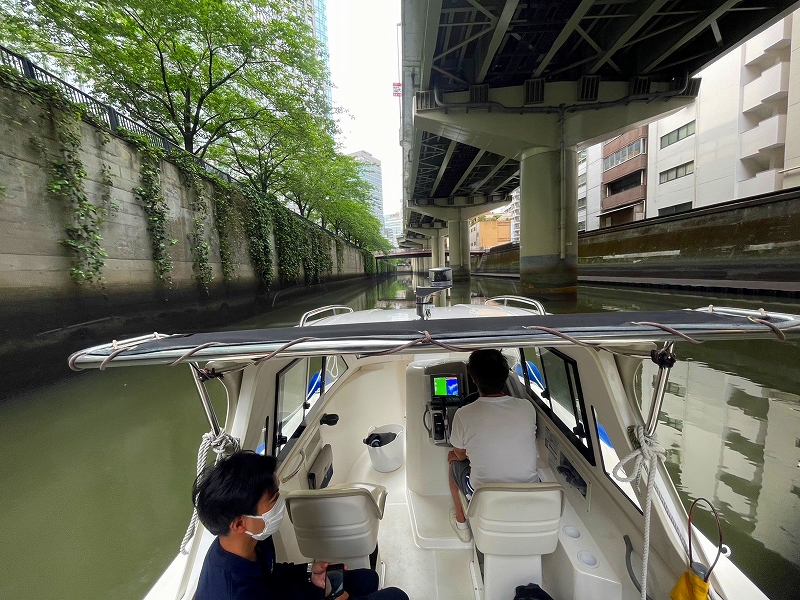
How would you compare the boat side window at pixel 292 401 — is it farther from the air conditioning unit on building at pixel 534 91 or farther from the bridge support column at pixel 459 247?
the bridge support column at pixel 459 247

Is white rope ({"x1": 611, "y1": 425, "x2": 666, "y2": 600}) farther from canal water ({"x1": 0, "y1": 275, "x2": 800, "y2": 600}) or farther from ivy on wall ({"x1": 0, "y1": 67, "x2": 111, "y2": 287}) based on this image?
ivy on wall ({"x1": 0, "y1": 67, "x2": 111, "y2": 287})

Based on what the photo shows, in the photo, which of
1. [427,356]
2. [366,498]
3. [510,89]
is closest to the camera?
[366,498]

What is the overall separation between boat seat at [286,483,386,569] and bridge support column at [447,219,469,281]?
35.4 meters

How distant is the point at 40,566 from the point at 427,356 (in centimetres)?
399

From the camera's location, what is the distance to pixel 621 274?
57.5ft

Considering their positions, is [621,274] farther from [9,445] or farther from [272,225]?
[9,445]

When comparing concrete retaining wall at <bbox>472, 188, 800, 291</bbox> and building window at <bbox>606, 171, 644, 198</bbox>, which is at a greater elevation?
building window at <bbox>606, 171, 644, 198</bbox>

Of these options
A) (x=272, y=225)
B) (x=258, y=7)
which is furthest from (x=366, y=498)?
(x=272, y=225)

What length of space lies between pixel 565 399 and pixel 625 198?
3794 centimetres

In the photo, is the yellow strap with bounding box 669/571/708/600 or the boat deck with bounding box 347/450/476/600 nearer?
the yellow strap with bounding box 669/571/708/600

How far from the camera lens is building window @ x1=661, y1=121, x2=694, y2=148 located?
2492 cm

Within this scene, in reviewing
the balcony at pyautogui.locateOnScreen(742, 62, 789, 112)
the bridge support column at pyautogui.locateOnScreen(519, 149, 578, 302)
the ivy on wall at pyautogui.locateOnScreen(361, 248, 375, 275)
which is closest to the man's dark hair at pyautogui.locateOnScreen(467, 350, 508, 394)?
the bridge support column at pyautogui.locateOnScreen(519, 149, 578, 302)

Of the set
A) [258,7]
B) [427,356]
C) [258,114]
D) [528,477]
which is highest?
[258,7]

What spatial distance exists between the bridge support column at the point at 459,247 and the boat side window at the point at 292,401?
33.8 metres
